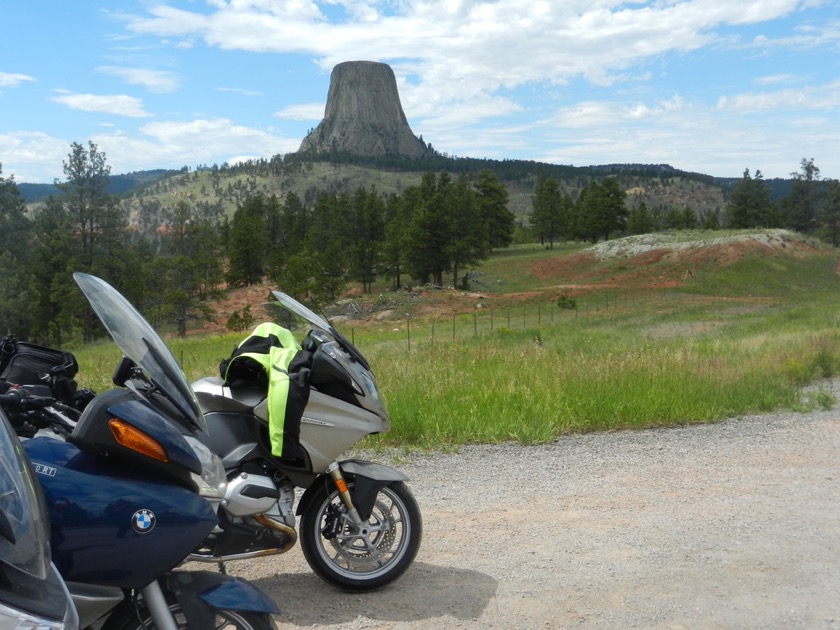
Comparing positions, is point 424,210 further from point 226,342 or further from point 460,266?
point 226,342

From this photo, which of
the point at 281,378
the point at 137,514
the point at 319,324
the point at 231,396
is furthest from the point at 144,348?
the point at 319,324

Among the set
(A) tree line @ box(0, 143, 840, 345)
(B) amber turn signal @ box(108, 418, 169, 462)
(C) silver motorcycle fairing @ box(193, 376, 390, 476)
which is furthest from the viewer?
(A) tree line @ box(0, 143, 840, 345)

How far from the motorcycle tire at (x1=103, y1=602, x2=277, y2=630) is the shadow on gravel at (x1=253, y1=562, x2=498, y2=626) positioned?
148 cm

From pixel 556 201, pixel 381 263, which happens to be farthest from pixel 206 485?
pixel 556 201

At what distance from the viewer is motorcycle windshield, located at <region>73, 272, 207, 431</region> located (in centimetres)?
263

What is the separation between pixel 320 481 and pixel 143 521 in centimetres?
188

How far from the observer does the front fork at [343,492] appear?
4055 mm

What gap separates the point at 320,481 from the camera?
4.18 m

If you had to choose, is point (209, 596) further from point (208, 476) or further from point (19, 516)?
point (19, 516)

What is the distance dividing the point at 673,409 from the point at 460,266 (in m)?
52.4

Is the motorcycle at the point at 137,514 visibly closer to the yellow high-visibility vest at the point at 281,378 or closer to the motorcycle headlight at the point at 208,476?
the motorcycle headlight at the point at 208,476

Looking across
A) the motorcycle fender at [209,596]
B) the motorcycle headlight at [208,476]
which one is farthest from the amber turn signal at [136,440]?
→ the motorcycle fender at [209,596]

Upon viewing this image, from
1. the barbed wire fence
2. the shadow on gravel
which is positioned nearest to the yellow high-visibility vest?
the shadow on gravel

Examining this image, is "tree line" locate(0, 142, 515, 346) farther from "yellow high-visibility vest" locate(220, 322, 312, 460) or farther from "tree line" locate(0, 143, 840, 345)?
"yellow high-visibility vest" locate(220, 322, 312, 460)
